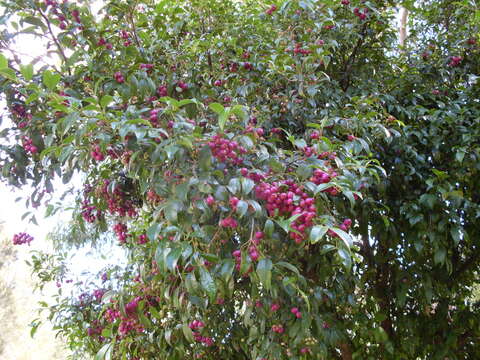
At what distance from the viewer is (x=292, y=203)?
129 centimetres

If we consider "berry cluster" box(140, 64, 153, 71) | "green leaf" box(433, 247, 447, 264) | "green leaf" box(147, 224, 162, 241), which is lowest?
"green leaf" box(433, 247, 447, 264)

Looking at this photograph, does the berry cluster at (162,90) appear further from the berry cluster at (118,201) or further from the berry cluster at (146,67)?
the berry cluster at (118,201)

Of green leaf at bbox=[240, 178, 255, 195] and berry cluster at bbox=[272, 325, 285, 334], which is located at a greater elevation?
green leaf at bbox=[240, 178, 255, 195]

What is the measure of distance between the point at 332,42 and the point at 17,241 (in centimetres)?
180

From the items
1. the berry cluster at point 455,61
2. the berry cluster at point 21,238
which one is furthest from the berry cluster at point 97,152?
the berry cluster at point 455,61

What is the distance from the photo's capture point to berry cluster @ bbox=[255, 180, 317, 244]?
4.06 ft

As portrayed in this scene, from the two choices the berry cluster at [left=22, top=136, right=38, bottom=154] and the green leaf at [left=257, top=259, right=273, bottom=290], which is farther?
the berry cluster at [left=22, top=136, right=38, bottom=154]

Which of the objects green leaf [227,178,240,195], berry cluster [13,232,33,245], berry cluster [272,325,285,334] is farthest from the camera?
berry cluster [13,232,33,245]

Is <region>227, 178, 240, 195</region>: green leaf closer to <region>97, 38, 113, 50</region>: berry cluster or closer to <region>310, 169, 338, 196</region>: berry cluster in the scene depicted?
<region>310, 169, 338, 196</region>: berry cluster

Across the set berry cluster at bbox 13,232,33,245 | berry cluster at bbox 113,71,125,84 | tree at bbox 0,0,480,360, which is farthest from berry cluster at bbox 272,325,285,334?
berry cluster at bbox 13,232,33,245

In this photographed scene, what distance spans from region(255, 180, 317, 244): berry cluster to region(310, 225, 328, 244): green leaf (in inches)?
2.0

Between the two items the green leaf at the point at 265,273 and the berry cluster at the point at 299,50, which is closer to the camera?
the green leaf at the point at 265,273

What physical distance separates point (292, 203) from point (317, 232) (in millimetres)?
164

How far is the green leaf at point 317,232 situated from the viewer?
1.12m
